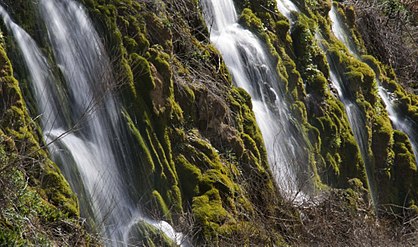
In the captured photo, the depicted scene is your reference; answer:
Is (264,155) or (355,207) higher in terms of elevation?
(264,155)

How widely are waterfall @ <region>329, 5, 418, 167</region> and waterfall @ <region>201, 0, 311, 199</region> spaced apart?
3.39m

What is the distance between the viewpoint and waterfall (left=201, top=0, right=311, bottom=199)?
12.3 m


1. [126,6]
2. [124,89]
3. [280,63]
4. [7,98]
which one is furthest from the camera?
[280,63]

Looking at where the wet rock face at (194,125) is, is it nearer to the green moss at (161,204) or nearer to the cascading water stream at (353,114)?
the green moss at (161,204)

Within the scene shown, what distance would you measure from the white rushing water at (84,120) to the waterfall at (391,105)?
751 centimetres

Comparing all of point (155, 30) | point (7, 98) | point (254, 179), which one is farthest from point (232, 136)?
point (7, 98)

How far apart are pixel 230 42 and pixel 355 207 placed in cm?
270

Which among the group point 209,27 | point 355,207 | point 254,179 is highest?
point 209,27

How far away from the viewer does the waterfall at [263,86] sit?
484 inches

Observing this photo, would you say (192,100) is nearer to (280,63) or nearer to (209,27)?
(209,27)

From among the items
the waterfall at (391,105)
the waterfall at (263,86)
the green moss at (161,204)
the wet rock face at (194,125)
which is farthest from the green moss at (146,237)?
the waterfall at (391,105)

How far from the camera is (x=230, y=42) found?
42.1ft

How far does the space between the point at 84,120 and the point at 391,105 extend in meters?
8.68

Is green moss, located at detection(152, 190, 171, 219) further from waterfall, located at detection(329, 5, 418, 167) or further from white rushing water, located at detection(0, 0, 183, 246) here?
waterfall, located at detection(329, 5, 418, 167)
